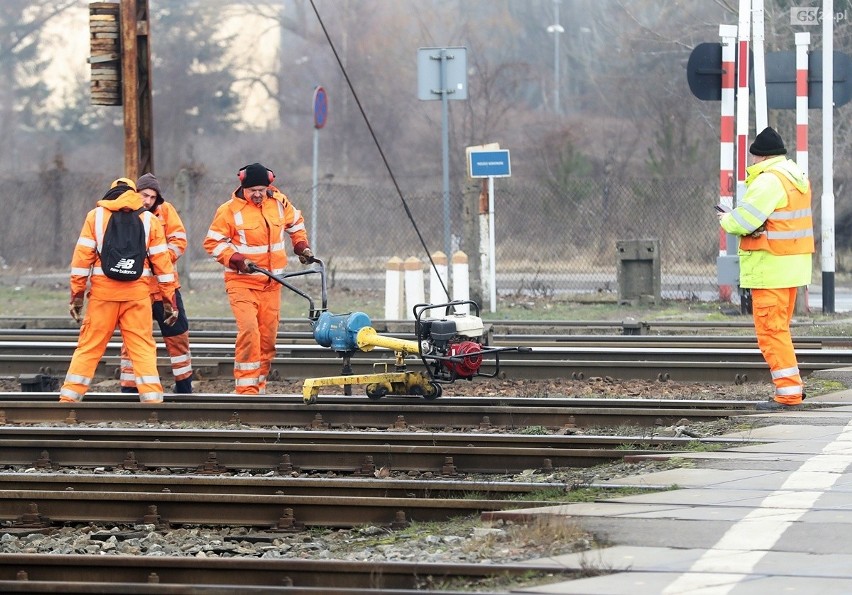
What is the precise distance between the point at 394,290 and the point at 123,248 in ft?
23.3

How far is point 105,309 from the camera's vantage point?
10.6 meters

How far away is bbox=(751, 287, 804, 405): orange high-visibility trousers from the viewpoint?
1004 centimetres

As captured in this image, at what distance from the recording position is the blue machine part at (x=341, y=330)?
10266mm

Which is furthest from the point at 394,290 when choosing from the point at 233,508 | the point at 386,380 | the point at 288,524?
the point at 288,524

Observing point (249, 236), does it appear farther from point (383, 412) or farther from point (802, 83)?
point (802, 83)

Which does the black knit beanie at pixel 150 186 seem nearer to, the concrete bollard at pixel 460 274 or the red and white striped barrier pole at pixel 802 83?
the concrete bollard at pixel 460 274

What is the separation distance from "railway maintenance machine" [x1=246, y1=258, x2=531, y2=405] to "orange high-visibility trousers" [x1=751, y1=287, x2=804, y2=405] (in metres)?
1.75

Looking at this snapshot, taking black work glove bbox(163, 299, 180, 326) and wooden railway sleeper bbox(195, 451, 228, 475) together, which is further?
black work glove bbox(163, 299, 180, 326)

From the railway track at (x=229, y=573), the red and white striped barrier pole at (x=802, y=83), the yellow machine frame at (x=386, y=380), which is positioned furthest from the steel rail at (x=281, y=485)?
the red and white striped barrier pole at (x=802, y=83)

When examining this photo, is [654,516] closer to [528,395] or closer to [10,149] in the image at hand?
[528,395]

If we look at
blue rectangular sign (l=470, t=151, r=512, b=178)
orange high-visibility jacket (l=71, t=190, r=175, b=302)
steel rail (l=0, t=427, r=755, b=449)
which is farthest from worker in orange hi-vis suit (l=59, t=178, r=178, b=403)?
blue rectangular sign (l=470, t=151, r=512, b=178)

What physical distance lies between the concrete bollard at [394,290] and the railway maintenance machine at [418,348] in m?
6.57

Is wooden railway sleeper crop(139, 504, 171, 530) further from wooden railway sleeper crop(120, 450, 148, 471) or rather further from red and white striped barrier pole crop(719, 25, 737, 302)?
red and white striped barrier pole crop(719, 25, 737, 302)

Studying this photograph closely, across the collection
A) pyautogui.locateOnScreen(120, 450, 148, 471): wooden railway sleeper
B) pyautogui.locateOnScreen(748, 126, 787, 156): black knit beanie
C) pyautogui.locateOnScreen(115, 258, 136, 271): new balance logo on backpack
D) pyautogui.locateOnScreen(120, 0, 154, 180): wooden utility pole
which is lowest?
pyautogui.locateOnScreen(120, 450, 148, 471): wooden railway sleeper
